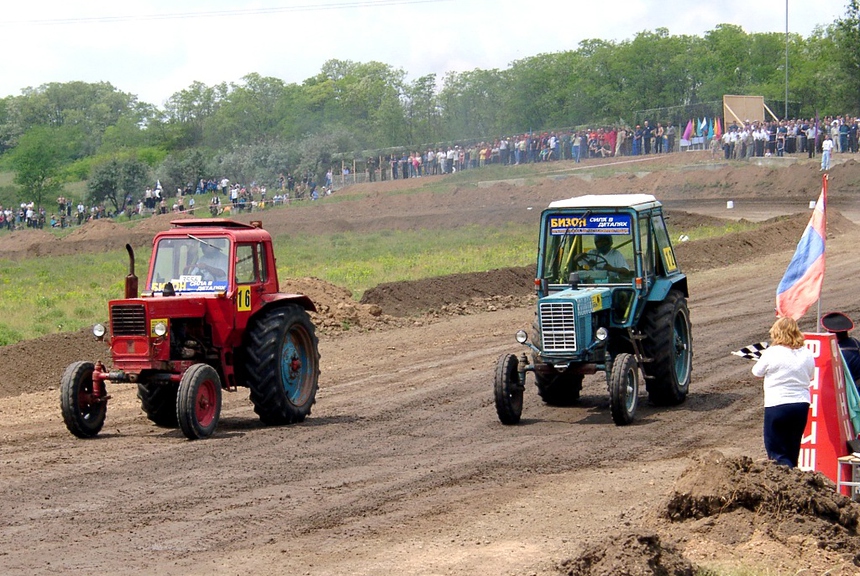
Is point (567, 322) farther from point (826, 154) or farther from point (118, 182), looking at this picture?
point (118, 182)

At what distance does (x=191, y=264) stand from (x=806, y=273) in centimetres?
613

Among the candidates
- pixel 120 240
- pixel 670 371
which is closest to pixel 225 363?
pixel 670 371

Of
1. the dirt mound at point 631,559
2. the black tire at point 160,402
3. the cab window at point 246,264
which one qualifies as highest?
the cab window at point 246,264

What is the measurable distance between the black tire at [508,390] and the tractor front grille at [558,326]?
420 millimetres

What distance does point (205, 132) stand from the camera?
256 feet

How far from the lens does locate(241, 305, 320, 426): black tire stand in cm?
1149

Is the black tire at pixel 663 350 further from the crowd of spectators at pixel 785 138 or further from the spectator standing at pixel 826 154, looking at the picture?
the crowd of spectators at pixel 785 138

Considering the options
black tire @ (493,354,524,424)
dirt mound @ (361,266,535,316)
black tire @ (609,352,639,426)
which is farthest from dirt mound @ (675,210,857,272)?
black tire @ (493,354,524,424)

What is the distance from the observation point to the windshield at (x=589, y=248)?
40.0ft

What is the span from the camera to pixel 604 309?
11922mm

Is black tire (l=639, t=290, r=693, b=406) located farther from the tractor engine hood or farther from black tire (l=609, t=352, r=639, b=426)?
the tractor engine hood

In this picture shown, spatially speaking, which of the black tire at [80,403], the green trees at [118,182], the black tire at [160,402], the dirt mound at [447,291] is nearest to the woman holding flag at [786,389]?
the black tire at [160,402]

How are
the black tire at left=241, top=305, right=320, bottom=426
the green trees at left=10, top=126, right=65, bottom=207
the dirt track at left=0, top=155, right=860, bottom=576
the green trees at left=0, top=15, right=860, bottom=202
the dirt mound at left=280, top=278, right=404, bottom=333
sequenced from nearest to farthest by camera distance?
the dirt track at left=0, top=155, right=860, bottom=576, the black tire at left=241, top=305, right=320, bottom=426, the dirt mound at left=280, top=278, right=404, bottom=333, the green trees at left=0, top=15, right=860, bottom=202, the green trees at left=10, top=126, right=65, bottom=207

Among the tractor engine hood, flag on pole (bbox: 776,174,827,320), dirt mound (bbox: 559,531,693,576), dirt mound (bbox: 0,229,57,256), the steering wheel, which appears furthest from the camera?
dirt mound (bbox: 0,229,57,256)
